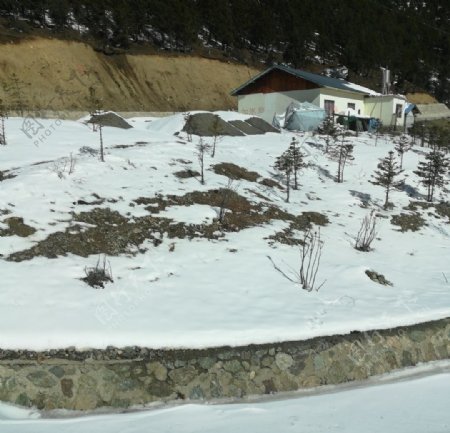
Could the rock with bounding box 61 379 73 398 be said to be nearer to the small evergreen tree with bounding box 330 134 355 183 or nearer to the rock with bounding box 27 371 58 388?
the rock with bounding box 27 371 58 388

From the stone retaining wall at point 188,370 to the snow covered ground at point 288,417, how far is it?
22 centimetres

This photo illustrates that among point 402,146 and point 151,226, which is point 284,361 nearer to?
point 151,226

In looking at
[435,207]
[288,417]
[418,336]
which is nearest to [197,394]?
[288,417]

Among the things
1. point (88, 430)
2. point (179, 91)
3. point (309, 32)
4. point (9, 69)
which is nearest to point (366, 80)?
point (309, 32)

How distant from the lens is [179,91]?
141ft

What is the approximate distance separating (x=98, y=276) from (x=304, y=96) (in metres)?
28.1

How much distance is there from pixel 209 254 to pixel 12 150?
733cm

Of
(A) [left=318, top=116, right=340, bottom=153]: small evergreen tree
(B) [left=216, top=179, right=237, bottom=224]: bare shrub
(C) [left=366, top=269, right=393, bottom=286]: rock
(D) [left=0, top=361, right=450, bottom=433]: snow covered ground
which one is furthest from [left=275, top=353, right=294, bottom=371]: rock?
(A) [left=318, top=116, right=340, bottom=153]: small evergreen tree

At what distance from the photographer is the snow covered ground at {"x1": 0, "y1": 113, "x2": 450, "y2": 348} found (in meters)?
5.31

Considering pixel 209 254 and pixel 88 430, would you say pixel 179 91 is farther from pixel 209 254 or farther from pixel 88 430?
pixel 88 430

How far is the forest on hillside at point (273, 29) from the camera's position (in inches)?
1647

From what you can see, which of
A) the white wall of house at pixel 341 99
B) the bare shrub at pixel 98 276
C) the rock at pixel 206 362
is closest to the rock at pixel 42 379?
the rock at pixel 206 362

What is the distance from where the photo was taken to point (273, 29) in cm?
6084

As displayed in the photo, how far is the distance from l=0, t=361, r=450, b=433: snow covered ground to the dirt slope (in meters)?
26.1
